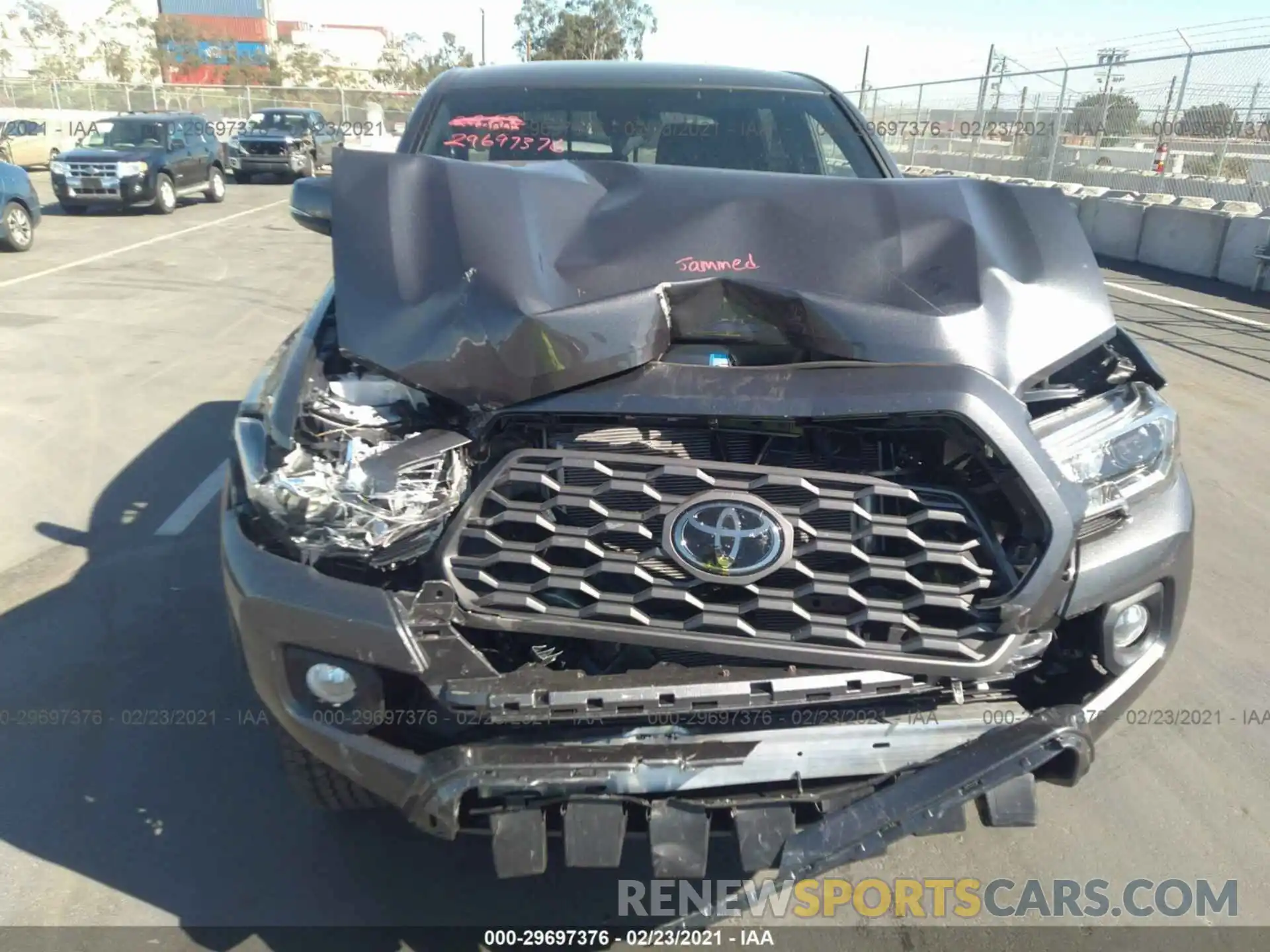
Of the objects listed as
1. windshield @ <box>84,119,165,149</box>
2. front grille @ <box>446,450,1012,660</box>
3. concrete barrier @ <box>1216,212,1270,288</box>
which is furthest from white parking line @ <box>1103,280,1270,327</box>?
windshield @ <box>84,119,165,149</box>

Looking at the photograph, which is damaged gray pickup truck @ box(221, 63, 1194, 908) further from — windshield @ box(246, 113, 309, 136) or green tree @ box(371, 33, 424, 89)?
green tree @ box(371, 33, 424, 89)

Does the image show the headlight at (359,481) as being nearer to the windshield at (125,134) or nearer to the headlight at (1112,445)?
the headlight at (1112,445)

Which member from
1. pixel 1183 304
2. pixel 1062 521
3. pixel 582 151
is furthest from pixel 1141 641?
pixel 1183 304

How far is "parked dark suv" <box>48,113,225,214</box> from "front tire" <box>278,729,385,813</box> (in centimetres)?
1655

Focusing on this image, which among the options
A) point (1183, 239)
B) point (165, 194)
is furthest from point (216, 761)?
point (165, 194)

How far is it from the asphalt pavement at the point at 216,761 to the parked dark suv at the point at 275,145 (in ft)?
63.0

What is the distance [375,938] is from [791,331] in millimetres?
1802

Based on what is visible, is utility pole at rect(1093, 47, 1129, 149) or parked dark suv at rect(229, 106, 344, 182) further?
parked dark suv at rect(229, 106, 344, 182)

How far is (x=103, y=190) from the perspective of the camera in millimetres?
15875

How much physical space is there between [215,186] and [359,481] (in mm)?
19584

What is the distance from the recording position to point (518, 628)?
1.99 metres

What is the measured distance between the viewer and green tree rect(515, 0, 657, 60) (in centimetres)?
5003

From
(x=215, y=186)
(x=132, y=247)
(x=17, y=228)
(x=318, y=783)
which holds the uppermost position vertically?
(x=318, y=783)

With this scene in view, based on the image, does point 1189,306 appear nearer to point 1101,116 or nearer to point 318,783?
point 1101,116
